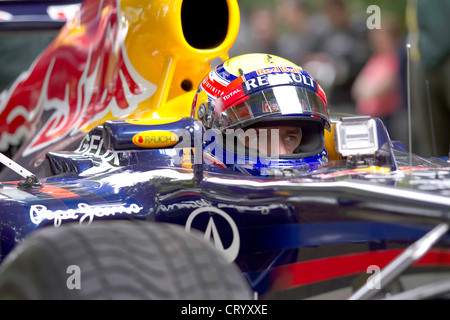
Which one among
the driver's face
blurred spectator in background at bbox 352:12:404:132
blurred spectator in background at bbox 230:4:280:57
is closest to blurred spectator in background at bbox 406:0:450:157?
blurred spectator in background at bbox 352:12:404:132

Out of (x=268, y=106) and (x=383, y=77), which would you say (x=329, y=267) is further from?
(x=383, y=77)

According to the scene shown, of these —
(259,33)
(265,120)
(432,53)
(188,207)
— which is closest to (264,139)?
(265,120)

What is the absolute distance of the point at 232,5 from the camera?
4.11 meters

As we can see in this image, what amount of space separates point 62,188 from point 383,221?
1483 mm

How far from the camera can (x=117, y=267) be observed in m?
1.73

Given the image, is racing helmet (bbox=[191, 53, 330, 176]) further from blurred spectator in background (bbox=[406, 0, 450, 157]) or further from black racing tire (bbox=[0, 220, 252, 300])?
blurred spectator in background (bbox=[406, 0, 450, 157])

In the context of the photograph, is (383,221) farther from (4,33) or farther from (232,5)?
(4,33)

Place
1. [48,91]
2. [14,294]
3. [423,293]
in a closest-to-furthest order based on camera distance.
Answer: [423,293] < [14,294] < [48,91]

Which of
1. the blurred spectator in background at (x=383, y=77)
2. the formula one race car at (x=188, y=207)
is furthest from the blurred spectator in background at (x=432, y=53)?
the formula one race car at (x=188, y=207)

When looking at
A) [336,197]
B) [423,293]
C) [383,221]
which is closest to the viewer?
[423,293]

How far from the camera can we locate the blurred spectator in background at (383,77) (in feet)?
18.6

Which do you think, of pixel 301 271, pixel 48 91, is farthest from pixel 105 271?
pixel 48 91

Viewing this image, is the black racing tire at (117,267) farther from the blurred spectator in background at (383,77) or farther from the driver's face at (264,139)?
the blurred spectator in background at (383,77)

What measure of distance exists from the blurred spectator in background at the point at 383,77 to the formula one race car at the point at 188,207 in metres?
1.97
